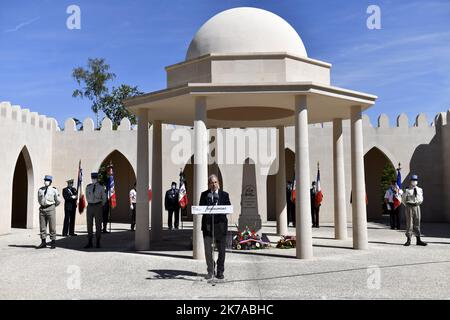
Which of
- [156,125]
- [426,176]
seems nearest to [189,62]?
[156,125]

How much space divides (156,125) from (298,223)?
238 inches

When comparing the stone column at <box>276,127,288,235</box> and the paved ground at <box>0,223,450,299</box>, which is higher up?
the stone column at <box>276,127,288,235</box>

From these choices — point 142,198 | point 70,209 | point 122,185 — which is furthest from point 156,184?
point 122,185

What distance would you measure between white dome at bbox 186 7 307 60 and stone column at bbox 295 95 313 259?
1853 mm

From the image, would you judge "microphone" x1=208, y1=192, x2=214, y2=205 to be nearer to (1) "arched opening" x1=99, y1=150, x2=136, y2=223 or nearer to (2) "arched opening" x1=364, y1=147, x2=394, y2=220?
(1) "arched opening" x1=99, y1=150, x2=136, y2=223

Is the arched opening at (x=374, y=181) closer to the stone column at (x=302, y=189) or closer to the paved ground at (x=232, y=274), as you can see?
the paved ground at (x=232, y=274)

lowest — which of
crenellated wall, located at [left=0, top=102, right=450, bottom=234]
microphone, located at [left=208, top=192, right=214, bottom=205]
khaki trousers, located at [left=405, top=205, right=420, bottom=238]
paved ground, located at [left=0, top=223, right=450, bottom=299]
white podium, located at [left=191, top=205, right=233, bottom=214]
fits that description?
paved ground, located at [left=0, top=223, right=450, bottom=299]

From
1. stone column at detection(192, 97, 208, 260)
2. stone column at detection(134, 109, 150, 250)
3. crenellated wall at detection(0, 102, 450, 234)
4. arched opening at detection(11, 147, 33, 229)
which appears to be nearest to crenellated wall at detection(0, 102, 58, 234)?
crenellated wall at detection(0, 102, 450, 234)

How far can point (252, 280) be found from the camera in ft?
25.1

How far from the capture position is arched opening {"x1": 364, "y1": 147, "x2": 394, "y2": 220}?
2652cm

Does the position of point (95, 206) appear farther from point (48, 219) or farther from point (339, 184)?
point (339, 184)

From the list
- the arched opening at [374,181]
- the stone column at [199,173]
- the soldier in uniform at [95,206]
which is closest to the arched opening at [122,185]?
the soldier in uniform at [95,206]

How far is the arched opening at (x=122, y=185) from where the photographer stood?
82.2ft
